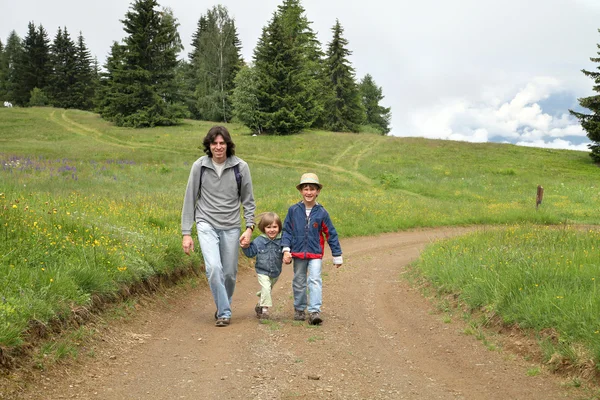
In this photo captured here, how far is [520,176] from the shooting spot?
3816cm

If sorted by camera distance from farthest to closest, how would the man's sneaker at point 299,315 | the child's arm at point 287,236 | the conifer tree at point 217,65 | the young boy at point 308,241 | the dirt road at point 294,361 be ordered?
the conifer tree at point 217,65, the man's sneaker at point 299,315, the young boy at point 308,241, the child's arm at point 287,236, the dirt road at point 294,361

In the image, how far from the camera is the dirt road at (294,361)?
437 cm

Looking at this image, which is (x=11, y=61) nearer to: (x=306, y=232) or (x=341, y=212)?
(x=341, y=212)

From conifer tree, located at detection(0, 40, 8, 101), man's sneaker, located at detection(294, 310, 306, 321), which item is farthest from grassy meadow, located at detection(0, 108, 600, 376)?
conifer tree, located at detection(0, 40, 8, 101)

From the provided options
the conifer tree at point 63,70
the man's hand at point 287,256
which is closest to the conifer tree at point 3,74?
the conifer tree at point 63,70

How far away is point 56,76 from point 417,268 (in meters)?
88.6

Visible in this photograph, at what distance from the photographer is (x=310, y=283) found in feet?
22.7

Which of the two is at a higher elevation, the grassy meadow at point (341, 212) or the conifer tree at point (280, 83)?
the conifer tree at point (280, 83)

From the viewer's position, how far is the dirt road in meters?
4.37

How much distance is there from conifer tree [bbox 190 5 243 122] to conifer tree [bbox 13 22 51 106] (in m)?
31.4

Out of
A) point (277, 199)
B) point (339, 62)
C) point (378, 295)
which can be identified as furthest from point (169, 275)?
point (339, 62)

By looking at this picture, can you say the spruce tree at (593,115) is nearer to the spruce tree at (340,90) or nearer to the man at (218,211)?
the spruce tree at (340,90)

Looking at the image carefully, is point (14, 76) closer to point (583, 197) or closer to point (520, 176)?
point (520, 176)

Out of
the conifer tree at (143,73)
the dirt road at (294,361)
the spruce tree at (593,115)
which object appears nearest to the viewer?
the dirt road at (294,361)
